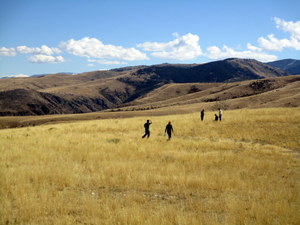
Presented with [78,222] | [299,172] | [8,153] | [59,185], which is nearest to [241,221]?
[78,222]

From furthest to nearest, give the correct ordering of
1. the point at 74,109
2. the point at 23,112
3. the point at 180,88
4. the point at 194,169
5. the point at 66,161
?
the point at 180,88
the point at 74,109
the point at 23,112
the point at 66,161
the point at 194,169

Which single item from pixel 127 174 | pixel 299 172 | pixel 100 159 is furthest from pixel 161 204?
pixel 299 172

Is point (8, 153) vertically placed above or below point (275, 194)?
above

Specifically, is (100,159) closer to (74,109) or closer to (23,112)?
(23,112)

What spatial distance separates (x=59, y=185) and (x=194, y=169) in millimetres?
5684

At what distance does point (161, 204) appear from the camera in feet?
25.8

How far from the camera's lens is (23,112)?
119062 millimetres

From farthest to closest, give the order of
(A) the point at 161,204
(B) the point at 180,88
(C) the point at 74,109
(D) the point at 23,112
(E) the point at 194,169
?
(B) the point at 180,88
(C) the point at 74,109
(D) the point at 23,112
(E) the point at 194,169
(A) the point at 161,204

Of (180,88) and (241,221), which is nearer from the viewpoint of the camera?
(241,221)

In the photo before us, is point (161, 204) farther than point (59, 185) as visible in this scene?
No

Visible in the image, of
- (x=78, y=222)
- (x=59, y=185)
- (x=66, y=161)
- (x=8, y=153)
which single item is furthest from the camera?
(x=8, y=153)

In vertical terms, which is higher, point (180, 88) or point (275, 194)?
point (180, 88)

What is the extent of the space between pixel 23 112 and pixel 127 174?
4776 inches

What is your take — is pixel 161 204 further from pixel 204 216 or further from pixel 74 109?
pixel 74 109
